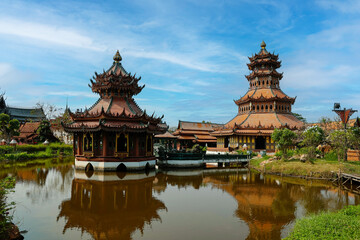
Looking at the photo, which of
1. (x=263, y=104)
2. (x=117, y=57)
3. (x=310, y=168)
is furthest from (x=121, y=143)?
(x=263, y=104)

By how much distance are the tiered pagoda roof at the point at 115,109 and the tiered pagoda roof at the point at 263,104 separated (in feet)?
57.8

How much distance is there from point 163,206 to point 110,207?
2.73 m

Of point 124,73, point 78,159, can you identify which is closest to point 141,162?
point 78,159

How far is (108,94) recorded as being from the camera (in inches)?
1056

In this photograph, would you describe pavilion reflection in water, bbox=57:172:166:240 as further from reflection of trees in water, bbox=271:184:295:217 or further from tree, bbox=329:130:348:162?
tree, bbox=329:130:348:162

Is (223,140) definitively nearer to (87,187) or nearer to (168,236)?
(87,187)

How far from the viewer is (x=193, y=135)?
163 ft

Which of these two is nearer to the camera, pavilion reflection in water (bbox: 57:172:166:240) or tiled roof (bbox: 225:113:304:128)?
pavilion reflection in water (bbox: 57:172:166:240)

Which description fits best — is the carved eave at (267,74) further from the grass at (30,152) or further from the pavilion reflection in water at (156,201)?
the grass at (30,152)

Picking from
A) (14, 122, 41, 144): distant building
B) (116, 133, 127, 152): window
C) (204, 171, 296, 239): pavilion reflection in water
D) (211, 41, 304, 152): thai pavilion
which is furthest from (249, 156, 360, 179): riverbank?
(14, 122, 41, 144): distant building

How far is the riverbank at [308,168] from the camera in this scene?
2142cm

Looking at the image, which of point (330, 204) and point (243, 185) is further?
point (243, 185)

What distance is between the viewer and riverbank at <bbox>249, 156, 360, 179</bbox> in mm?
21422

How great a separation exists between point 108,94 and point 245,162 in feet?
66.9
